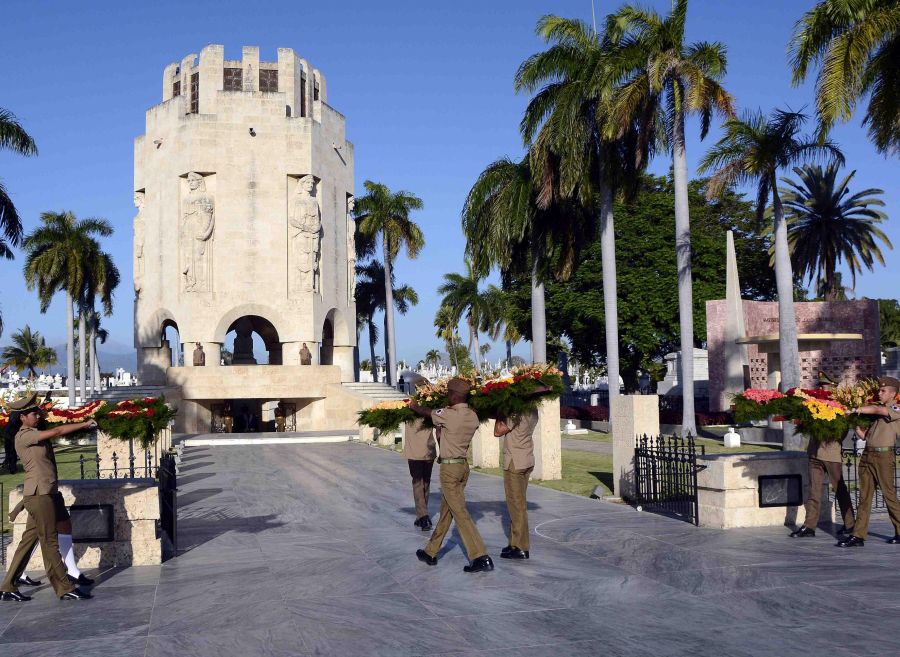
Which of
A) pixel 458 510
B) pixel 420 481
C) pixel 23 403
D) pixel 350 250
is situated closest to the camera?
pixel 23 403

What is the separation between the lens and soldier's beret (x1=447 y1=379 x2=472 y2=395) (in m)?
10.0

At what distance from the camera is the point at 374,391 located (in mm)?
48875

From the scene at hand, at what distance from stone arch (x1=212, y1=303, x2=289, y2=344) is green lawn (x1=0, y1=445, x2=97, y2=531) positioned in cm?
1210

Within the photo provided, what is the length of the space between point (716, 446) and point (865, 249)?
92.4 feet

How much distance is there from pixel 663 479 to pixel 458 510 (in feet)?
20.0

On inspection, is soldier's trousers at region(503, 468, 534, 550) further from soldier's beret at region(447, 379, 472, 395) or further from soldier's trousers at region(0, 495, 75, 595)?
soldier's trousers at region(0, 495, 75, 595)

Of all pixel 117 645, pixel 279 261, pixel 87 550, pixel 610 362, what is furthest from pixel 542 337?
pixel 117 645

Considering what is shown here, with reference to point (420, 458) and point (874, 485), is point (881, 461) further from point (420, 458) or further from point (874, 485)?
point (420, 458)

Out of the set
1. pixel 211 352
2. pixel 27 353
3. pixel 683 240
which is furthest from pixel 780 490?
pixel 27 353

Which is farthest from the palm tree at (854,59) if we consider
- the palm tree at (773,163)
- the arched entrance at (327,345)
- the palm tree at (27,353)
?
the palm tree at (27,353)

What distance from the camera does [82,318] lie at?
187 feet

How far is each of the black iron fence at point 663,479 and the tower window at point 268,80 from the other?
40988 mm

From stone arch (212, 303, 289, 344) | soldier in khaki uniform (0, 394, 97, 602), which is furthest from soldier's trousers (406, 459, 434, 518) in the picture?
stone arch (212, 303, 289, 344)

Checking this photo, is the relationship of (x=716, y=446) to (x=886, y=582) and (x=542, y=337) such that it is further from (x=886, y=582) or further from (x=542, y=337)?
(x=886, y=582)
